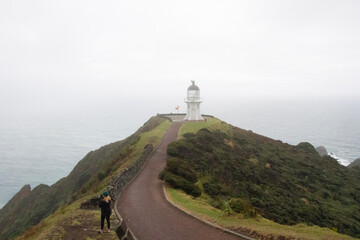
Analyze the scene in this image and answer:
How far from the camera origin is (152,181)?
64.6 ft

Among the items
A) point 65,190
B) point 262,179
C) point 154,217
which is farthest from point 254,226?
point 65,190

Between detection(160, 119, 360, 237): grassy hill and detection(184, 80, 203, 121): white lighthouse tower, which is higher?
detection(184, 80, 203, 121): white lighthouse tower

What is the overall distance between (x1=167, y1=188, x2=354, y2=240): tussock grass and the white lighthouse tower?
99.2ft

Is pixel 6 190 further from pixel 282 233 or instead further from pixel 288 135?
pixel 288 135

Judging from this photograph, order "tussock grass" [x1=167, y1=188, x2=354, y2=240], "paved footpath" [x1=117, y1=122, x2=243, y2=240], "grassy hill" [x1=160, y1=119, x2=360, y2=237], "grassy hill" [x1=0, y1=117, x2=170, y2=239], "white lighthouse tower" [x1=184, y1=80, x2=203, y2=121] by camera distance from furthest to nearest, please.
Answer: "white lighthouse tower" [x1=184, y1=80, x2=203, y2=121] → "grassy hill" [x1=0, y1=117, x2=170, y2=239] → "grassy hill" [x1=160, y1=119, x2=360, y2=237] → "paved footpath" [x1=117, y1=122, x2=243, y2=240] → "tussock grass" [x1=167, y1=188, x2=354, y2=240]

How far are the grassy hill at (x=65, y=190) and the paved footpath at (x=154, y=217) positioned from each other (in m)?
7.63

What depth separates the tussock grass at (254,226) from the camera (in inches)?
413

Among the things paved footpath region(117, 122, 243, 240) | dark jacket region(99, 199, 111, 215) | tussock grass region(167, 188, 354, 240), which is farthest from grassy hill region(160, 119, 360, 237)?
dark jacket region(99, 199, 111, 215)

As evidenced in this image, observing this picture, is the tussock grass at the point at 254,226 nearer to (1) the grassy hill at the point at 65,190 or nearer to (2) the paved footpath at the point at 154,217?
(2) the paved footpath at the point at 154,217

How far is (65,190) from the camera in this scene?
1401 inches

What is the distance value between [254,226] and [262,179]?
15661mm

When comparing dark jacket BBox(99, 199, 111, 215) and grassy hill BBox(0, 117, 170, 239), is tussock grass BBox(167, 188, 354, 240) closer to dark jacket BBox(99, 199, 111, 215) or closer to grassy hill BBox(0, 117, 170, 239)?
dark jacket BBox(99, 199, 111, 215)

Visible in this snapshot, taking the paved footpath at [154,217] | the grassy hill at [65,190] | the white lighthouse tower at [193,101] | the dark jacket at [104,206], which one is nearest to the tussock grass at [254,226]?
the paved footpath at [154,217]

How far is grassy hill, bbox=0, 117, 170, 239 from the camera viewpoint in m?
28.4
